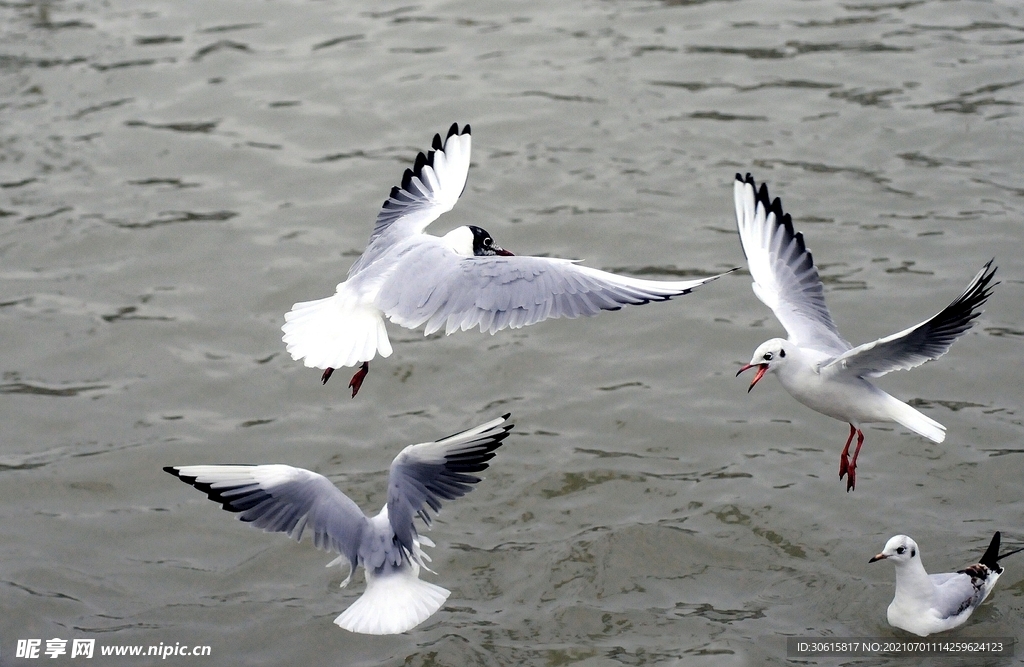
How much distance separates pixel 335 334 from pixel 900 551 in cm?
274

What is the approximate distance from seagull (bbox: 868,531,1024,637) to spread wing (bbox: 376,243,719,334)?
167 cm

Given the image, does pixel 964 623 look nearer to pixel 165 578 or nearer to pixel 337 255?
pixel 165 578

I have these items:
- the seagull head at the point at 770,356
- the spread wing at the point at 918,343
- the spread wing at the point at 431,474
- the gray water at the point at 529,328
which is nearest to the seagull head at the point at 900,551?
the gray water at the point at 529,328

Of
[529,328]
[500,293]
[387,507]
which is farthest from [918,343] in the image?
[529,328]

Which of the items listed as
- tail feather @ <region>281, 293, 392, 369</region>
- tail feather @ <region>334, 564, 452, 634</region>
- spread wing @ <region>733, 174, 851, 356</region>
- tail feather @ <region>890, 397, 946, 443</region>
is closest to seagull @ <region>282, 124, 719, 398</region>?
tail feather @ <region>281, 293, 392, 369</region>

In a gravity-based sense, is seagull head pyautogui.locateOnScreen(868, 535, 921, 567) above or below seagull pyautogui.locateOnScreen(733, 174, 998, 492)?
below

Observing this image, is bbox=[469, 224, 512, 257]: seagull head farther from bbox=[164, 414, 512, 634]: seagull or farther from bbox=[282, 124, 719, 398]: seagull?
bbox=[164, 414, 512, 634]: seagull

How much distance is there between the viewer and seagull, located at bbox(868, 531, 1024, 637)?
5852mm

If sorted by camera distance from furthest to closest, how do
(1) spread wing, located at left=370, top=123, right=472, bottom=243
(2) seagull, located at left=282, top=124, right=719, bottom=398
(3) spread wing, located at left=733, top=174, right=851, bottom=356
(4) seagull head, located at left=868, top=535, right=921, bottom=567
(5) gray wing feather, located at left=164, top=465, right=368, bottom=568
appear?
(1) spread wing, located at left=370, top=123, right=472, bottom=243, (3) spread wing, located at left=733, top=174, right=851, bottom=356, (4) seagull head, located at left=868, top=535, right=921, bottom=567, (2) seagull, located at left=282, top=124, right=719, bottom=398, (5) gray wing feather, located at left=164, top=465, right=368, bottom=568

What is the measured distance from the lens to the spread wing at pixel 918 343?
5328mm

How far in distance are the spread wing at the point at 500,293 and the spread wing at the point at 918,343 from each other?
2.97 feet

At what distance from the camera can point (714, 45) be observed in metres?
11.0

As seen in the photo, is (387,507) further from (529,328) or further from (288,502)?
(529,328)

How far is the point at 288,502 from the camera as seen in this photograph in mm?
5641
